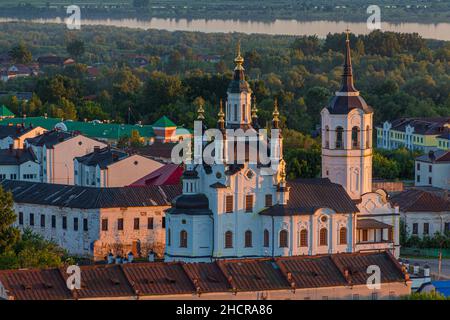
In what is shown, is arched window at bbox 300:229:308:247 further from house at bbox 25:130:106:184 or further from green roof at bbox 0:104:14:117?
green roof at bbox 0:104:14:117

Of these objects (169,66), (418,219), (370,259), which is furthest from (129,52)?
(370,259)

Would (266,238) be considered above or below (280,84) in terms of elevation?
above

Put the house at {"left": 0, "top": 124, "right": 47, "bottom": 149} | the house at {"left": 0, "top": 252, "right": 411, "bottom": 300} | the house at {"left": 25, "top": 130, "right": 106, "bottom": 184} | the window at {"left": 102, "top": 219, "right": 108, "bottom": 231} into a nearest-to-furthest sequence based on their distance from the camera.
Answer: the house at {"left": 0, "top": 252, "right": 411, "bottom": 300}
the window at {"left": 102, "top": 219, "right": 108, "bottom": 231}
the house at {"left": 25, "top": 130, "right": 106, "bottom": 184}
the house at {"left": 0, "top": 124, "right": 47, "bottom": 149}

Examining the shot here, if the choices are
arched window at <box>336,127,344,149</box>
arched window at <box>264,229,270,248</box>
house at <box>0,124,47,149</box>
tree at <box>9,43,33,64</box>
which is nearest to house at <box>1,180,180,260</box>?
arched window at <box>336,127,344,149</box>

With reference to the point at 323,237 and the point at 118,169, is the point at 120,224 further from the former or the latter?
the point at 323,237

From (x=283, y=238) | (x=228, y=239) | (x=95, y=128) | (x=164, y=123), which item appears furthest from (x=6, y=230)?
(x=95, y=128)

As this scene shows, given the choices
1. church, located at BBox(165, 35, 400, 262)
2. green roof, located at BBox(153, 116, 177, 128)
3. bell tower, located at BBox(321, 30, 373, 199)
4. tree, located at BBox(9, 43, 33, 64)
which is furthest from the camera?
tree, located at BBox(9, 43, 33, 64)

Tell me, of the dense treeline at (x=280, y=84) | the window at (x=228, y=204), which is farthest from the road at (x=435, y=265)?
the dense treeline at (x=280, y=84)
